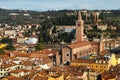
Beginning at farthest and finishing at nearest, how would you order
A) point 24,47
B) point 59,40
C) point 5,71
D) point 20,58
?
point 59,40 → point 24,47 → point 20,58 → point 5,71

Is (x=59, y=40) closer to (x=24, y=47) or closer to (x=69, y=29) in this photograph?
(x=69, y=29)

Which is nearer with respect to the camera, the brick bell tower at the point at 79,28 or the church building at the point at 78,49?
A: the church building at the point at 78,49

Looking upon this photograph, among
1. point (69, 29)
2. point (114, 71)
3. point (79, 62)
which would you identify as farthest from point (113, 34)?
point (114, 71)

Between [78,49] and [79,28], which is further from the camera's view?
[79,28]

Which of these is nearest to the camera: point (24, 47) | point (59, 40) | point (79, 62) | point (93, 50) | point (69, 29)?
point (79, 62)

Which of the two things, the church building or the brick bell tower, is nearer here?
the church building

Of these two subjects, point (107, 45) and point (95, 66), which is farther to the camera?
point (107, 45)

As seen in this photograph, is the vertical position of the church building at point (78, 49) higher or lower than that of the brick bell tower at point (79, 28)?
lower

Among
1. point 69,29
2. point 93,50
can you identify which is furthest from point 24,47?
point 69,29

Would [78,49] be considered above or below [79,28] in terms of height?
below

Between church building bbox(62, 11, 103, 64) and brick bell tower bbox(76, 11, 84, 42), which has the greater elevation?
brick bell tower bbox(76, 11, 84, 42)
